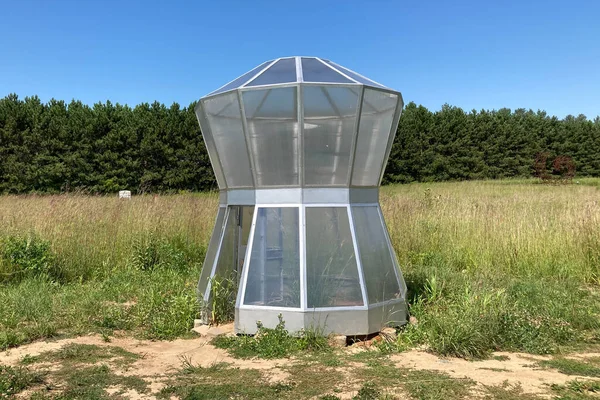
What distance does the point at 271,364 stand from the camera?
3.79 meters

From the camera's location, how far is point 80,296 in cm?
604

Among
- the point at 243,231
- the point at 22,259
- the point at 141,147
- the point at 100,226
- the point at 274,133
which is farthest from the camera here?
the point at 141,147

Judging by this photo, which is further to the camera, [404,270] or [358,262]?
[404,270]

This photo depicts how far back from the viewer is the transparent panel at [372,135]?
15.1 ft

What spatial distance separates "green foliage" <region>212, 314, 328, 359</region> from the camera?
13.2 ft

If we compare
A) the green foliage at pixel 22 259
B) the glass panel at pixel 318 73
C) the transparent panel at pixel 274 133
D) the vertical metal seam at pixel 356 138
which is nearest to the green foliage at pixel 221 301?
the transparent panel at pixel 274 133

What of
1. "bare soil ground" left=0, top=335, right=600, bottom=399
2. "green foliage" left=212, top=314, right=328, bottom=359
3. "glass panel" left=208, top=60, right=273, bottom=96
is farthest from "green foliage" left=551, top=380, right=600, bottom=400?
"glass panel" left=208, top=60, right=273, bottom=96

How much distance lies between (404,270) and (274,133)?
412 cm

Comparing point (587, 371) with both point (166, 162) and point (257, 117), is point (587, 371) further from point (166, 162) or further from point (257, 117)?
point (166, 162)

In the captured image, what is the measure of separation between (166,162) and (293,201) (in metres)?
20.2

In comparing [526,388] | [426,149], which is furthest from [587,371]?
[426,149]

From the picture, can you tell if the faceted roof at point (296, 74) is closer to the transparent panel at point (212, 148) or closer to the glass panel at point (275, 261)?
the transparent panel at point (212, 148)

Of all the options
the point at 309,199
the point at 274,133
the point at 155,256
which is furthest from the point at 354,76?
the point at 155,256

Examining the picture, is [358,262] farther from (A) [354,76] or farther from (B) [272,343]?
(A) [354,76]
